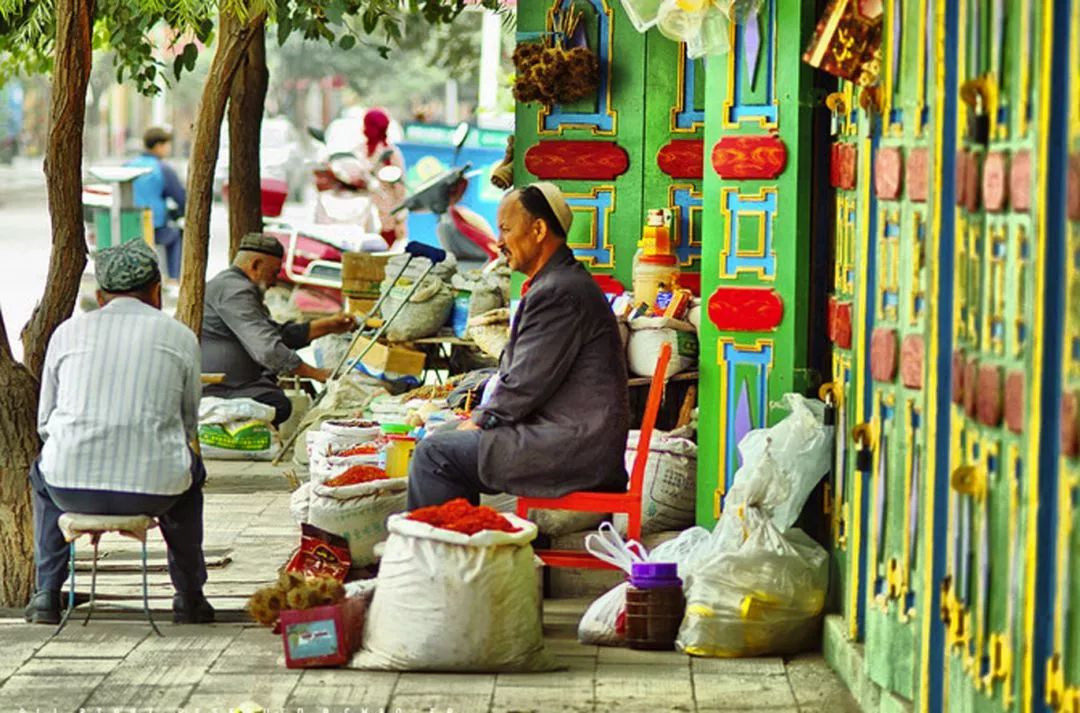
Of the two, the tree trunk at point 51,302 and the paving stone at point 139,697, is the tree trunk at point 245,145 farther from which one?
the paving stone at point 139,697

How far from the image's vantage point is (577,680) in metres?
7.41

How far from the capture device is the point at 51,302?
345 inches

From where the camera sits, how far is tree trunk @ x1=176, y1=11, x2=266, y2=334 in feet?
37.8

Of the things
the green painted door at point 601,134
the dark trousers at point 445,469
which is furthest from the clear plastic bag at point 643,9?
the green painted door at point 601,134

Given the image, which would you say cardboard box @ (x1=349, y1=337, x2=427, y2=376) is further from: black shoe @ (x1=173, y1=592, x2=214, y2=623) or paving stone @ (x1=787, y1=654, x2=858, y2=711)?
paving stone @ (x1=787, y1=654, x2=858, y2=711)

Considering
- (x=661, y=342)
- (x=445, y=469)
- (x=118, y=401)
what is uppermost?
(x=661, y=342)

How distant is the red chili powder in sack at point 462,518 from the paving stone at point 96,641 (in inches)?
48.1

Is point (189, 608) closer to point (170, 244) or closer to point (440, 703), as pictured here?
point (440, 703)

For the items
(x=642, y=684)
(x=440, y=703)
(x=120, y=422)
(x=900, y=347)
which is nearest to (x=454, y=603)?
(x=440, y=703)

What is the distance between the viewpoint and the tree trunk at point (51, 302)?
8.64m

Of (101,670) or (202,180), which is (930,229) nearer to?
(101,670)

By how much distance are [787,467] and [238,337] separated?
5.76 m

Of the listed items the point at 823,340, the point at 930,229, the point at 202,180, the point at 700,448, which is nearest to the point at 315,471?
the point at 700,448

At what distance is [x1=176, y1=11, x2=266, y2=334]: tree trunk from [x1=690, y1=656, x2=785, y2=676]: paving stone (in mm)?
4861
